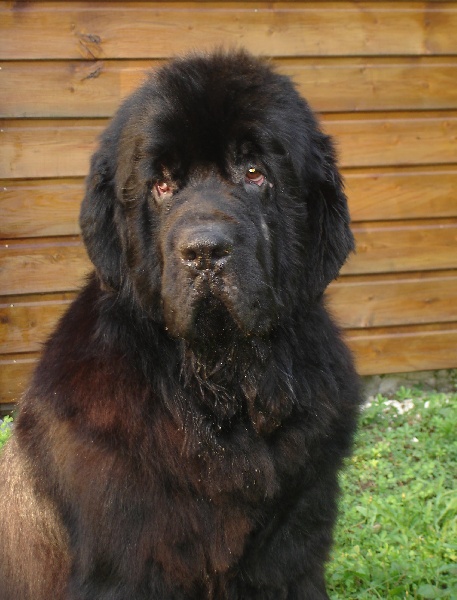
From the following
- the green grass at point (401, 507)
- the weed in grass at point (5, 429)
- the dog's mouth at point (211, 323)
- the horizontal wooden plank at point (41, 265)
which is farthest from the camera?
the horizontal wooden plank at point (41, 265)

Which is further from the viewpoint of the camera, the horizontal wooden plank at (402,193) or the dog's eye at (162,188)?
the horizontal wooden plank at (402,193)

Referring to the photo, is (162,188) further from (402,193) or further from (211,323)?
(402,193)

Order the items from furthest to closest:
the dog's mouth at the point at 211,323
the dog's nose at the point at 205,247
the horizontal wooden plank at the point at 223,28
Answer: the horizontal wooden plank at the point at 223,28 → the dog's mouth at the point at 211,323 → the dog's nose at the point at 205,247

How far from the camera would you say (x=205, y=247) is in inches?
95.3

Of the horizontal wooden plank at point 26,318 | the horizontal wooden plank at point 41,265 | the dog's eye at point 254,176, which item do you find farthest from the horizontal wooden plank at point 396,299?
the dog's eye at point 254,176

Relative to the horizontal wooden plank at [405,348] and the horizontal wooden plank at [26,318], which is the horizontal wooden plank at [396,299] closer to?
the horizontal wooden plank at [405,348]

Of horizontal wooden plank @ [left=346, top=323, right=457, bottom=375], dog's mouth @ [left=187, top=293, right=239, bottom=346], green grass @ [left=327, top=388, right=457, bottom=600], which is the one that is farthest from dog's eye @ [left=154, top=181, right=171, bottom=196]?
horizontal wooden plank @ [left=346, top=323, right=457, bottom=375]

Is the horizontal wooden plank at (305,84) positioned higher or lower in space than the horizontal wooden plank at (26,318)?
higher

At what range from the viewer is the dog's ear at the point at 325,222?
2.82 meters

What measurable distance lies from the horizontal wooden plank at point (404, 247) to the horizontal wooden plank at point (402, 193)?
7cm

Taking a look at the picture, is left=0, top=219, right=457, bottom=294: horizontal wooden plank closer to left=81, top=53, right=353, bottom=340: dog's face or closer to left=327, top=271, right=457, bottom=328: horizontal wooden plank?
left=327, top=271, right=457, bottom=328: horizontal wooden plank

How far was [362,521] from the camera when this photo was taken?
4.06 m

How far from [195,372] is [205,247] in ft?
1.51

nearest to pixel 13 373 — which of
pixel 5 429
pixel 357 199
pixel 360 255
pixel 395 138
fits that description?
pixel 5 429
